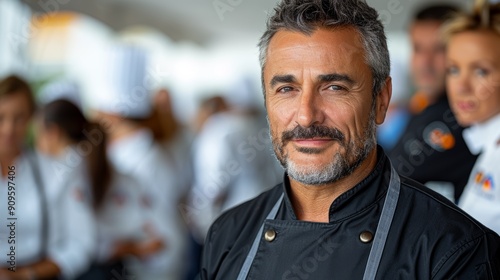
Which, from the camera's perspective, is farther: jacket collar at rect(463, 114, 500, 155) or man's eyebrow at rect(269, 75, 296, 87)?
jacket collar at rect(463, 114, 500, 155)

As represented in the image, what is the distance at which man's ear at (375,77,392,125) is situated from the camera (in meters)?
1.55

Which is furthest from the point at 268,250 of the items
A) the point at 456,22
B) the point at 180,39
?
the point at 180,39

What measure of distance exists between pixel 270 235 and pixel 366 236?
213 mm

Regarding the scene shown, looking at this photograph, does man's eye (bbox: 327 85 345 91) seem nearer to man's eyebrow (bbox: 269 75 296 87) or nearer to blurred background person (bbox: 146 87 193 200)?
man's eyebrow (bbox: 269 75 296 87)

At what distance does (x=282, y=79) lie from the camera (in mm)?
1482

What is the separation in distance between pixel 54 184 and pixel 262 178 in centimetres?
161

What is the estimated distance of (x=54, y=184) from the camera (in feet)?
10.4

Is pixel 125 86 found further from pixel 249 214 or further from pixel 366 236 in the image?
pixel 366 236

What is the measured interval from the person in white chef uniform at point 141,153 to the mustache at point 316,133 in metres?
2.25

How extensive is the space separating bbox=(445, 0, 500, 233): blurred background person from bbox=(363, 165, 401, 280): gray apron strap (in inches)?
22.3

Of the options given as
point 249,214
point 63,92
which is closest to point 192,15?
point 63,92

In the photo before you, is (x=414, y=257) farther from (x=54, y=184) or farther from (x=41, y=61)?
(x=41, y=61)

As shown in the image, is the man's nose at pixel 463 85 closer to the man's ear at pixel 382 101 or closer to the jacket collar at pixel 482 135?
the jacket collar at pixel 482 135

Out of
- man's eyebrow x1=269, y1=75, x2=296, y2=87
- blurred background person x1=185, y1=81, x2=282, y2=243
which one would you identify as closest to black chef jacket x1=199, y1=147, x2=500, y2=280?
man's eyebrow x1=269, y1=75, x2=296, y2=87
